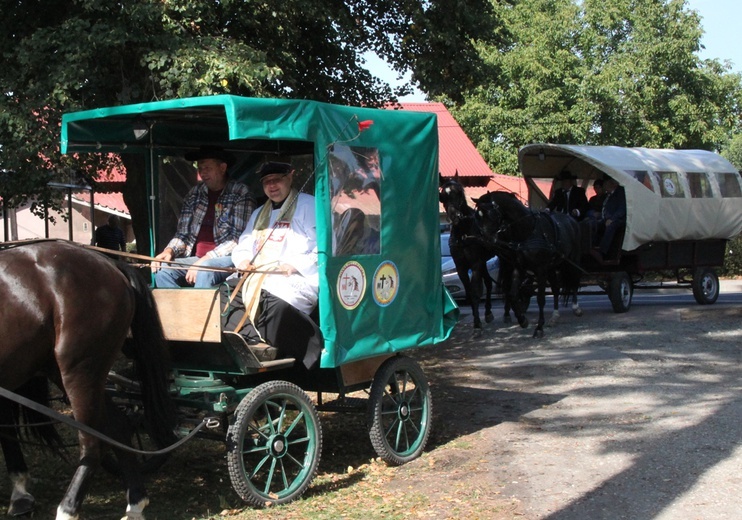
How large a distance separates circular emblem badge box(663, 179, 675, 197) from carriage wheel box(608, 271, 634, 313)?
5.52 ft

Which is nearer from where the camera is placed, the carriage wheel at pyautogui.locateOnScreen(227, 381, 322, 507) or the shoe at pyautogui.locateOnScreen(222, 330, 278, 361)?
the carriage wheel at pyautogui.locateOnScreen(227, 381, 322, 507)

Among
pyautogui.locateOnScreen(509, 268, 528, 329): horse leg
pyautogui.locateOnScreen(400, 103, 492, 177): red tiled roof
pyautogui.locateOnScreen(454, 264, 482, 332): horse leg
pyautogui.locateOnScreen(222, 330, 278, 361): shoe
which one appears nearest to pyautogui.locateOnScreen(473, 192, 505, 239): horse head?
pyautogui.locateOnScreen(509, 268, 528, 329): horse leg

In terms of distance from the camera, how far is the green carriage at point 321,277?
19.3 ft

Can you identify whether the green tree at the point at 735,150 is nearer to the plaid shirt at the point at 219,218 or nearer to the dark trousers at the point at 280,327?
the plaid shirt at the point at 219,218

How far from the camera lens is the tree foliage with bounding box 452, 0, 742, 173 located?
110 feet

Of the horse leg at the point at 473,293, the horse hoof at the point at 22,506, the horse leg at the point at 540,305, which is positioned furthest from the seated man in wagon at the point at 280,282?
the horse leg at the point at 473,293

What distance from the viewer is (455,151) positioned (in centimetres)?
3309

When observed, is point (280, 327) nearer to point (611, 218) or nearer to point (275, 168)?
point (275, 168)

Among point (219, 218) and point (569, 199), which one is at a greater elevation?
point (569, 199)

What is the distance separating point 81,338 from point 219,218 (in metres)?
2.10

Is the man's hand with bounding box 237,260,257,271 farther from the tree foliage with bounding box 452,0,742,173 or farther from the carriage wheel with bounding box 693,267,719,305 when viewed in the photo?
the tree foliage with bounding box 452,0,742,173

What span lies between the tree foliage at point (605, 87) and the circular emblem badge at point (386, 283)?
1062 inches

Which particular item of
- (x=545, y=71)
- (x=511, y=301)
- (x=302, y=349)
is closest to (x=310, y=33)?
(x=511, y=301)

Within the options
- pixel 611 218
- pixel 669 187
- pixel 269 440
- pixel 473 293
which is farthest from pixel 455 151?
pixel 269 440
